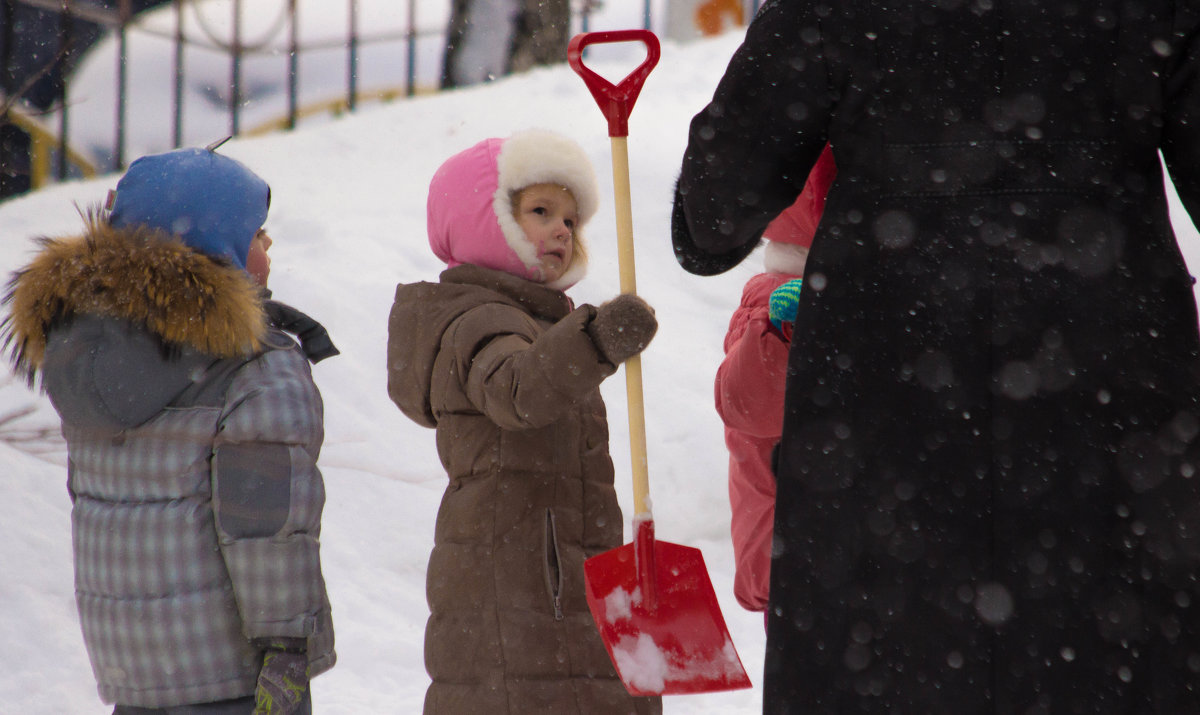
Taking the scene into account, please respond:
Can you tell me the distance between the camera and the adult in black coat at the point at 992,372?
1.64m

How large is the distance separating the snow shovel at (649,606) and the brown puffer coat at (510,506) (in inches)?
8.3

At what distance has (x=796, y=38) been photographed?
5.82 ft

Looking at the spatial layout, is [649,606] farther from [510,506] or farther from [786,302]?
[786,302]

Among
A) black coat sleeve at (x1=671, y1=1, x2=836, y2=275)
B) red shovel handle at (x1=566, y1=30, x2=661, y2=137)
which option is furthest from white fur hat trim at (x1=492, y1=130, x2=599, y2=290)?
black coat sleeve at (x1=671, y1=1, x2=836, y2=275)

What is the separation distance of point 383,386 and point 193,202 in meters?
3.05

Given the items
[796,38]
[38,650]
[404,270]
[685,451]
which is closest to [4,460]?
[38,650]

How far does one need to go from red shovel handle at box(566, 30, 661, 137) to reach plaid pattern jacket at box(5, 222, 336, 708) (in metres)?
0.82

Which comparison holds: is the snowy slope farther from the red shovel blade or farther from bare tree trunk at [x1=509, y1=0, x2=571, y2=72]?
the red shovel blade

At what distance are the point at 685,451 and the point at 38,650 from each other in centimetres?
271

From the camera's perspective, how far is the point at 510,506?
2.57 meters

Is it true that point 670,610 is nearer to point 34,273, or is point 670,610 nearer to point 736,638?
point 34,273

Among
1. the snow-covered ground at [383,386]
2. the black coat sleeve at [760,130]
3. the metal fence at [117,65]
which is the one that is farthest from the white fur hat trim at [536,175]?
the metal fence at [117,65]

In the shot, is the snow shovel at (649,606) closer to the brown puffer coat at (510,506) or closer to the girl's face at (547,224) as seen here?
the brown puffer coat at (510,506)

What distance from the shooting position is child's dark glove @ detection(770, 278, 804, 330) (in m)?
2.32
